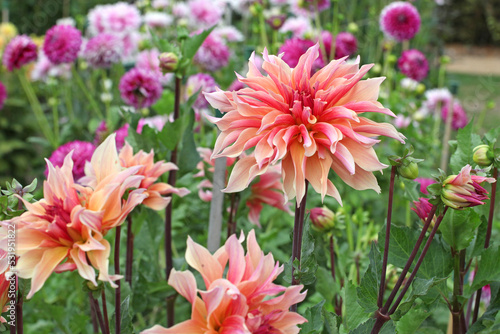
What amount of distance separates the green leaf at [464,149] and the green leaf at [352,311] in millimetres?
219

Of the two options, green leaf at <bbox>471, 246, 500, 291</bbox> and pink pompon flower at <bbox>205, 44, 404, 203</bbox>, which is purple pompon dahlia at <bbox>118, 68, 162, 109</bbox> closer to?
pink pompon flower at <bbox>205, 44, 404, 203</bbox>

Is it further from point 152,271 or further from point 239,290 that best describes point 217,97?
point 152,271

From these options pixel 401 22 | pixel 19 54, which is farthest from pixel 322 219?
pixel 19 54

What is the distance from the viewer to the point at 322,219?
794mm

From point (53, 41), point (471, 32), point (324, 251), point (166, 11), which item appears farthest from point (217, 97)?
point (471, 32)

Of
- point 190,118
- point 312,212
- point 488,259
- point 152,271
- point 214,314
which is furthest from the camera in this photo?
→ point 152,271

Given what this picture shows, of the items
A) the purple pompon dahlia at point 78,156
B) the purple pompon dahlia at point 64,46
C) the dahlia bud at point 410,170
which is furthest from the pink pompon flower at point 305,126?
the purple pompon dahlia at point 64,46

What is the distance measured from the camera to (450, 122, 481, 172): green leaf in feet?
2.29

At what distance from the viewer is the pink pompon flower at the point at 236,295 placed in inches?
18.1

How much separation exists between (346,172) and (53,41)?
153 centimetres

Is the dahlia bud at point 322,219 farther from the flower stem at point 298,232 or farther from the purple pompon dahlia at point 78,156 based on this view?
the purple pompon dahlia at point 78,156

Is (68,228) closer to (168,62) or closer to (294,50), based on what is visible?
(168,62)

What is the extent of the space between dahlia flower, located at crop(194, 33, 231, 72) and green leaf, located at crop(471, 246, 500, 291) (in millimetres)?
1444

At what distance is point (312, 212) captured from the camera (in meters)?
0.80
